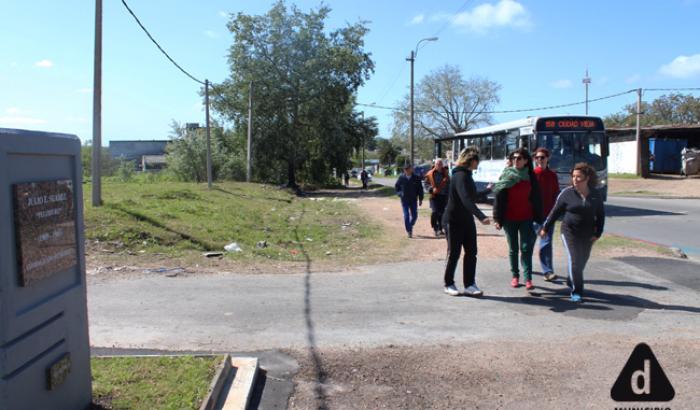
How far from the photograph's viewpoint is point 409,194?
41.7 ft

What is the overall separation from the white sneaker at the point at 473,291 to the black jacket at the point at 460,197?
2.85ft

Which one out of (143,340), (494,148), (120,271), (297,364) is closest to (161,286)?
(120,271)

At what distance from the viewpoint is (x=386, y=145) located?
103688mm

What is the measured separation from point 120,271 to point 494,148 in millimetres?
16846

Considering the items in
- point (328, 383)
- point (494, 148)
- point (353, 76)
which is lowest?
point (328, 383)

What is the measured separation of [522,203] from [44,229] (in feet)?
18.1

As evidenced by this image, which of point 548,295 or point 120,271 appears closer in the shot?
point 548,295

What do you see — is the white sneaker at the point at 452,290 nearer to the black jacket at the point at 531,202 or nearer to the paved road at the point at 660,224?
the black jacket at the point at 531,202

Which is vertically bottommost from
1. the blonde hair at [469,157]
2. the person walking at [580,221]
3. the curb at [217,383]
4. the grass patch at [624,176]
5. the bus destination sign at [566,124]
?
the curb at [217,383]

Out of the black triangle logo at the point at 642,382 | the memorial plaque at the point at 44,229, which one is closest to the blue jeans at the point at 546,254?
the black triangle logo at the point at 642,382

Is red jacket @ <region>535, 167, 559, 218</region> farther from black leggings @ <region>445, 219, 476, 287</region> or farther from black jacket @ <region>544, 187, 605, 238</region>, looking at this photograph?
black leggings @ <region>445, 219, 476, 287</region>

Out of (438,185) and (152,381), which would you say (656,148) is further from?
(152,381)

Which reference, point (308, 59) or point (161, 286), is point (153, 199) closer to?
point (161, 286)

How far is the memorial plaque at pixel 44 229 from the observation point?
281 cm
